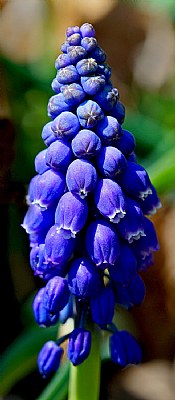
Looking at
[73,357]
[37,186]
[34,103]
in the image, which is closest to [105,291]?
[73,357]

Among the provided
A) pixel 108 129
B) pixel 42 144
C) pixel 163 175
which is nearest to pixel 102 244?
pixel 108 129

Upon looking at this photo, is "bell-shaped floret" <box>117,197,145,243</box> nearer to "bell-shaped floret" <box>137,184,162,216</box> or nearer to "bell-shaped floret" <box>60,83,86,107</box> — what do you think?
"bell-shaped floret" <box>137,184,162,216</box>

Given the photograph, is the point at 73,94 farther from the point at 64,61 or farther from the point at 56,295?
the point at 56,295

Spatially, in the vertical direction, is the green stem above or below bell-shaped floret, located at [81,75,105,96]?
below

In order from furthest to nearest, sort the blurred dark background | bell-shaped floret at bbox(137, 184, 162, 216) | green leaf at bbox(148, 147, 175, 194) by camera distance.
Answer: the blurred dark background
green leaf at bbox(148, 147, 175, 194)
bell-shaped floret at bbox(137, 184, 162, 216)

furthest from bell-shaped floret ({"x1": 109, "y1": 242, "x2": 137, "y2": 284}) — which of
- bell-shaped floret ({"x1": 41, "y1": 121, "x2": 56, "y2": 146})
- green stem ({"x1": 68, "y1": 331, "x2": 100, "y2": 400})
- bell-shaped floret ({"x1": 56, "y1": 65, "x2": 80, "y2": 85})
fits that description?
bell-shaped floret ({"x1": 56, "y1": 65, "x2": 80, "y2": 85})

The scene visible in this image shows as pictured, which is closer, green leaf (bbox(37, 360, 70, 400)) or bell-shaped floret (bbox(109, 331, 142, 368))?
bell-shaped floret (bbox(109, 331, 142, 368))
